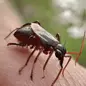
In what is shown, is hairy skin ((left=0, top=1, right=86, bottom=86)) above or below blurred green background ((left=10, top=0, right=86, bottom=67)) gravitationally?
above

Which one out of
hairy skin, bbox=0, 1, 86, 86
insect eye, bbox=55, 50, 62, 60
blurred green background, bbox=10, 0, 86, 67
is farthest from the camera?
blurred green background, bbox=10, 0, 86, 67

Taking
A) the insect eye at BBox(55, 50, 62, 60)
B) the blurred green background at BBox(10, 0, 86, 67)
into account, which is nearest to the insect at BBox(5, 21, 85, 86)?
the insect eye at BBox(55, 50, 62, 60)

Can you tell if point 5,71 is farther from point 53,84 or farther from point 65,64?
point 65,64

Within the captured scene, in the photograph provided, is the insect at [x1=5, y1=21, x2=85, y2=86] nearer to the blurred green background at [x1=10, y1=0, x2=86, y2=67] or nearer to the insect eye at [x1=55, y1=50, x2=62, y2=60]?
the insect eye at [x1=55, y1=50, x2=62, y2=60]

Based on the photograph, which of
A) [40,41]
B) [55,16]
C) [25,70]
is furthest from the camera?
[55,16]

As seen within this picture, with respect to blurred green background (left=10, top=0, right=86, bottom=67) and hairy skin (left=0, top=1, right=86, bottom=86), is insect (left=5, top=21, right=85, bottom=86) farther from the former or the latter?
blurred green background (left=10, top=0, right=86, bottom=67)

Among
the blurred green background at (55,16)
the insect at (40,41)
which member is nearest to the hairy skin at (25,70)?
the insect at (40,41)

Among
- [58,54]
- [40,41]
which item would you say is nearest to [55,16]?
[40,41]

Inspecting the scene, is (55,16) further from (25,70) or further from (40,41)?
(25,70)

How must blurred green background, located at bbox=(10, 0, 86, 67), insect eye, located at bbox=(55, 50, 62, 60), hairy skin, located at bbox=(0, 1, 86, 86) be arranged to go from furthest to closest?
1. blurred green background, located at bbox=(10, 0, 86, 67)
2. insect eye, located at bbox=(55, 50, 62, 60)
3. hairy skin, located at bbox=(0, 1, 86, 86)

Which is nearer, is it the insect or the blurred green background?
the insect
